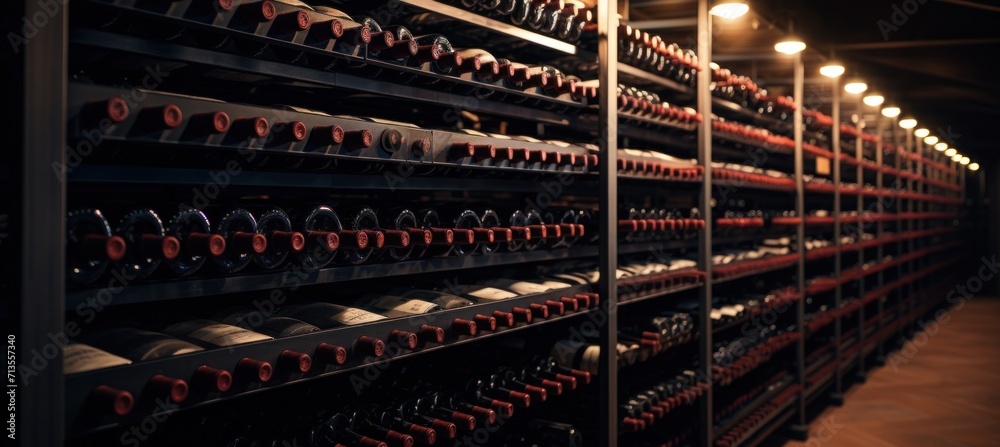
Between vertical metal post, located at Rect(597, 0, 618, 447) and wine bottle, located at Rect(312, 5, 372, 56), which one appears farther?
vertical metal post, located at Rect(597, 0, 618, 447)

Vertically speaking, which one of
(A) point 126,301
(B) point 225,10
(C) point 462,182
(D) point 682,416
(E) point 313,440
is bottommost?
(D) point 682,416

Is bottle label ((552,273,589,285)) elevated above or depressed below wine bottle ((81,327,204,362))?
above

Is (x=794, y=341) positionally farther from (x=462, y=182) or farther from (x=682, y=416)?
(x=462, y=182)

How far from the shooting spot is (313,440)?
1960 millimetres

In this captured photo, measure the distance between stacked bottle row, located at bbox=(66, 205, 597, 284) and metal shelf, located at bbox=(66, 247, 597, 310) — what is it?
31mm

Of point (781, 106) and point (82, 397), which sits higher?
point (781, 106)

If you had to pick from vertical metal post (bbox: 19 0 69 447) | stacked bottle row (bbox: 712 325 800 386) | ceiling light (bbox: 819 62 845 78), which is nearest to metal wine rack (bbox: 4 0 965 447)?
vertical metal post (bbox: 19 0 69 447)

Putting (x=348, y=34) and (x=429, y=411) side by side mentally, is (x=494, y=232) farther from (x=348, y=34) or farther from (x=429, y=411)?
(x=348, y=34)

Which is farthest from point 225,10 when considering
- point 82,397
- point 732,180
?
point 732,180

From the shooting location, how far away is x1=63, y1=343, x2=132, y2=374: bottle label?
1.38m

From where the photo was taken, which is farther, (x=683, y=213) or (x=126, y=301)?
(x=683, y=213)

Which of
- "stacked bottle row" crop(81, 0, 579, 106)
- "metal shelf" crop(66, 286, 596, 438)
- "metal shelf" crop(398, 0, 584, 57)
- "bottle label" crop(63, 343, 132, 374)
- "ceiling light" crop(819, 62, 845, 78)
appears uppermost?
"ceiling light" crop(819, 62, 845, 78)

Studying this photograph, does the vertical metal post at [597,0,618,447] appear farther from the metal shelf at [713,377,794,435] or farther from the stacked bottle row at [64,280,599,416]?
the metal shelf at [713,377,794,435]

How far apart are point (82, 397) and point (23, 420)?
0.35 feet
